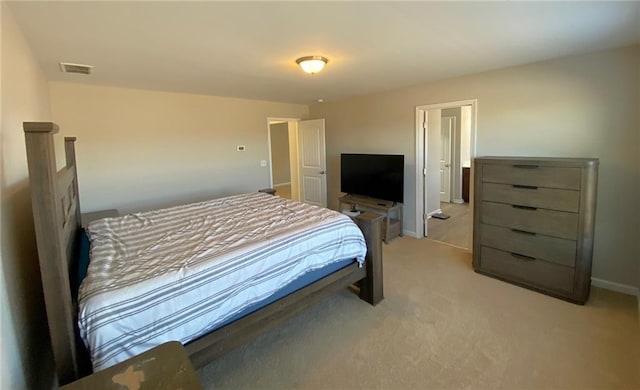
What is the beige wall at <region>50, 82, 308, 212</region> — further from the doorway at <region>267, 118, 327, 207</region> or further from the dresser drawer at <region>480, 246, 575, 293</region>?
the dresser drawer at <region>480, 246, 575, 293</region>

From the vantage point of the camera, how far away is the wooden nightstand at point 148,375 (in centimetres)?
111

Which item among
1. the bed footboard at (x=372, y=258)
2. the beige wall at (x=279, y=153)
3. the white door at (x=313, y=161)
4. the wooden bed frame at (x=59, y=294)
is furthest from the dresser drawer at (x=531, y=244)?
the beige wall at (x=279, y=153)

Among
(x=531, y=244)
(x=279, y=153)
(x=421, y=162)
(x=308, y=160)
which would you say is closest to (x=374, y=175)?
(x=421, y=162)

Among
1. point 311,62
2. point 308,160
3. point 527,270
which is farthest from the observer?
point 308,160

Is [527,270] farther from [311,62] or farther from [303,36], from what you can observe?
[303,36]

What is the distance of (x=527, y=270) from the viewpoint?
9.84 ft

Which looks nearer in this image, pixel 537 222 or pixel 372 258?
pixel 372 258

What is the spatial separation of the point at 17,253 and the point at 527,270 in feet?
12.8

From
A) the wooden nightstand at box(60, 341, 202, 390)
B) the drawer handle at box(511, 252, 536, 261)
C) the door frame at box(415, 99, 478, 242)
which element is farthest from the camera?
the door frame at box(415, 99, 478, 242)

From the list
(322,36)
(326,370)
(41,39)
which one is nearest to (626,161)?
(322,36)

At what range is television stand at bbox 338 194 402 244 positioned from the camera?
447cm

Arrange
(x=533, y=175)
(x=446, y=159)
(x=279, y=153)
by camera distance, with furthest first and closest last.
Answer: (x=279, y=153) → (x=446, y=159) → (x=533, y=175)

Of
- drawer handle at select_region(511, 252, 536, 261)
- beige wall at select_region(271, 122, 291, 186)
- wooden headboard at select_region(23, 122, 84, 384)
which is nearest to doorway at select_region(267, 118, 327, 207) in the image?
beige wall at select_region(271, 122, 291, 186)

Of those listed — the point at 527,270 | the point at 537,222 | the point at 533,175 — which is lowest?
the point at 527,270
